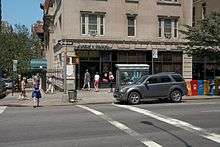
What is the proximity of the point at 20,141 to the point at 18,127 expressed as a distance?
288cm

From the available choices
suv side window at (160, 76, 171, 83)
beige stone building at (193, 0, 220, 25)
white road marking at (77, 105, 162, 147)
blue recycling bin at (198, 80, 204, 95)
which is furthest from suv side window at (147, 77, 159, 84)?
beige stone building at (193, 0, 220, 25)

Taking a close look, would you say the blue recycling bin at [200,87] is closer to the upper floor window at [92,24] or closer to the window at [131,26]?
the window at [131,26]

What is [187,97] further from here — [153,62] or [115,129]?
[115,129]

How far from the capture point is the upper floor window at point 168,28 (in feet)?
137

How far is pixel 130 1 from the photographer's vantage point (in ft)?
133

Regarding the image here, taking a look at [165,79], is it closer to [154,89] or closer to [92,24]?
[154,89]

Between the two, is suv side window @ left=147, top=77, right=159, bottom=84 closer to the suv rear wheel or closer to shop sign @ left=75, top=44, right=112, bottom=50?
the suv rear wheel

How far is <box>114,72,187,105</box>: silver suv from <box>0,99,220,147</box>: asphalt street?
573cm

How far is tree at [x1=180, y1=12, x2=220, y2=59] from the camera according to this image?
32.7m

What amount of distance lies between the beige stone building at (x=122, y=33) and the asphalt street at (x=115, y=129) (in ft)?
62.9

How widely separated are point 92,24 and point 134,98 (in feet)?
48.2

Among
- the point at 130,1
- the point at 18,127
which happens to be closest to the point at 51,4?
the point at 130,1

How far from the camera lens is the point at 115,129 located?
14.8m

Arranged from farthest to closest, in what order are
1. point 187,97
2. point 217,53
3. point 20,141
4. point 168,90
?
point 217,53, point 187,97, point 168,90, point 20,141
